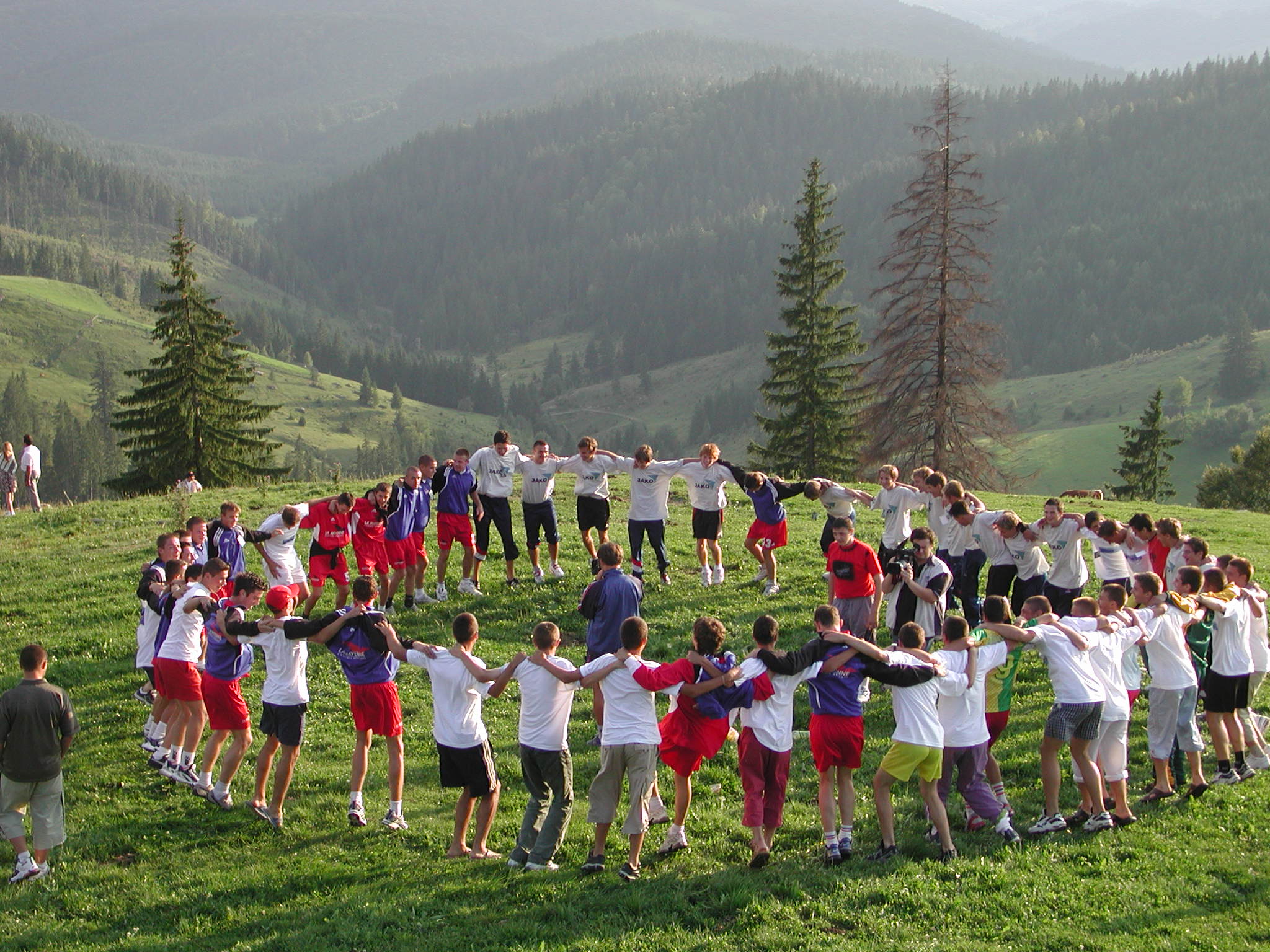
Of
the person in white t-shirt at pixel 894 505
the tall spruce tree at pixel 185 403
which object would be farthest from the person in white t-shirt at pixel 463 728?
the tall spruce tree at pixel 185 403

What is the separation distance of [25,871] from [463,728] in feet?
14.7

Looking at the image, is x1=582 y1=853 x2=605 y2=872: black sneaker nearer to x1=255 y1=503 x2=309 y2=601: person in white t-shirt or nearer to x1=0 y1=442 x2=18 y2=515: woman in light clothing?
x1=255 y1=503 x2=309 y2=601: person in white t-shirt

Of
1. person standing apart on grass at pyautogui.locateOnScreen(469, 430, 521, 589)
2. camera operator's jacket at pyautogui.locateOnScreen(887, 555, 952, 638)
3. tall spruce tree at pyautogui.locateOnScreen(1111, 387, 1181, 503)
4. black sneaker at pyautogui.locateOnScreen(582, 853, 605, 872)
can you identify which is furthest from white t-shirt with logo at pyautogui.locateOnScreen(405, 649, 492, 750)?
tall spruce tree at pyautogui.locateOnScreen(1111, 387, 1181, 503)

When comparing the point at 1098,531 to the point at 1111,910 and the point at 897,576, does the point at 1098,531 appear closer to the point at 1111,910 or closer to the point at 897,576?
the point at 897,576

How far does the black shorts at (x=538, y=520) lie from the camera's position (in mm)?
18156

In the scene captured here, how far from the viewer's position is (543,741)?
9414mm

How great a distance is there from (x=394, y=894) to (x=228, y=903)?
150 cm

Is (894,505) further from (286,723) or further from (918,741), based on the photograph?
(286,723)

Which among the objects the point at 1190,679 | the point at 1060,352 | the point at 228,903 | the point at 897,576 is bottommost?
the point at 228,903

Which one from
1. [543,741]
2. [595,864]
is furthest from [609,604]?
[595,864]

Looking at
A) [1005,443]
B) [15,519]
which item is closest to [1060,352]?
[1005,443]

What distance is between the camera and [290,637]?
10117 millimetres

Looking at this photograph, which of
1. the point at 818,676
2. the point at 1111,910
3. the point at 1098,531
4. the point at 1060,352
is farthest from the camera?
the point at 1060,352

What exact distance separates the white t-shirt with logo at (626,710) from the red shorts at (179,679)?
5176 millimetres
